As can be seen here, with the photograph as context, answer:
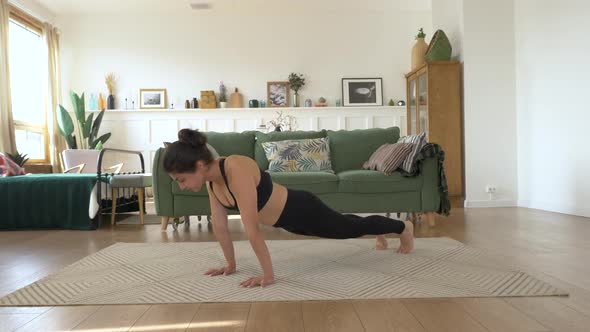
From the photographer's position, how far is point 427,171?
3.50 m

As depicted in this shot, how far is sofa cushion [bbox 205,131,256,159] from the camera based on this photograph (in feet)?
13.4

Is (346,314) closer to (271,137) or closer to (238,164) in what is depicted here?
(238,164)

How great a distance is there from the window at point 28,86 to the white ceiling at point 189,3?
1.85 feet

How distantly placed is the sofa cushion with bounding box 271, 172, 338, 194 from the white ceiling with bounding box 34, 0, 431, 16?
13.4 ft

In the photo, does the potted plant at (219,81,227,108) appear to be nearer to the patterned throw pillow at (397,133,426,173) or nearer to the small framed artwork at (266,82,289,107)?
the small framed artwork at (266,82,289,107)

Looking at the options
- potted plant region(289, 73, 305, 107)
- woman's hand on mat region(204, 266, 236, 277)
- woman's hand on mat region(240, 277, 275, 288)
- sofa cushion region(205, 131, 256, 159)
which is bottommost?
woman's hand on mat region(204, 266, 236, 277)

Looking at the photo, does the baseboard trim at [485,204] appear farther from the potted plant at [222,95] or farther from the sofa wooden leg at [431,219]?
the potted plant at [222,95]

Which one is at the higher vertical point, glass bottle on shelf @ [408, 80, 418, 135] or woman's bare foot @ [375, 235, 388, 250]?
glass bottle on shelf @ [408, 80, 418, 135]

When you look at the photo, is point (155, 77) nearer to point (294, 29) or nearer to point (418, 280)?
point (294, 29)

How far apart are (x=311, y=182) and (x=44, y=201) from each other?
7.60 feet

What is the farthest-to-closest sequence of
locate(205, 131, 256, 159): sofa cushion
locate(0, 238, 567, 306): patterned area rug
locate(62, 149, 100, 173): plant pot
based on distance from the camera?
locate(62, 149, 100, 173): plant pot < locate(205, 131, 256, 159): sofa cushion < locate(0, 238, 567, 306): patterned area rug

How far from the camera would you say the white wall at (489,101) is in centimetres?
499

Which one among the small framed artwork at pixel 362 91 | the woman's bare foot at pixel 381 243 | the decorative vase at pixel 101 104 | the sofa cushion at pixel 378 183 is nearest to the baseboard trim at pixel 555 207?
the sofa cushion at pixel 378 183

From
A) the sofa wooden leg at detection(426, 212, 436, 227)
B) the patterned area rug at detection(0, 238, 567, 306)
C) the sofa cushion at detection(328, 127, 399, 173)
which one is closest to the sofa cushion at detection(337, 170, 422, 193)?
the sofa wooden leg at detection(426, 212, 436, 227)
